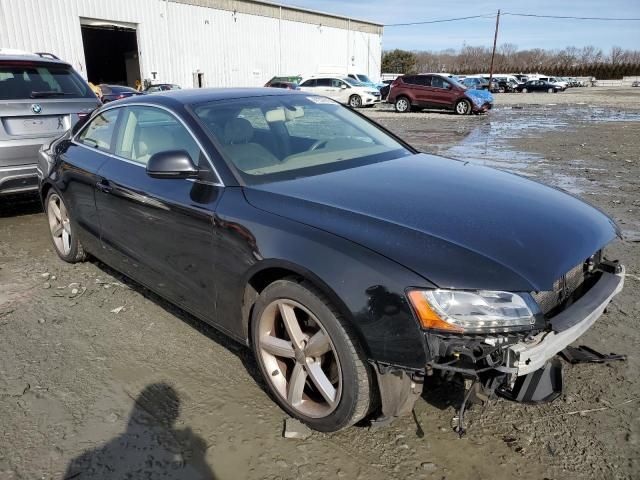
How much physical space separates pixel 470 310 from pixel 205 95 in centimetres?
238

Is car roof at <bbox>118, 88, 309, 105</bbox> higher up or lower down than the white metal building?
lower down

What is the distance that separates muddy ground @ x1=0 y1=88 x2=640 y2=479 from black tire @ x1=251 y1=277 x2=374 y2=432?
6.3 inches

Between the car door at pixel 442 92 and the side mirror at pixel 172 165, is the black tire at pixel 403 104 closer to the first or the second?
the car door at pixel 442 92

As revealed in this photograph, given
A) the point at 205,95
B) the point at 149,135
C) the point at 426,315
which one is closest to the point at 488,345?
the point at 426,315

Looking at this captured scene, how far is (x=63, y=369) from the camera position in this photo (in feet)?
10.1

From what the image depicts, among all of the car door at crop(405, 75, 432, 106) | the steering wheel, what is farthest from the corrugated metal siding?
the steering wheel

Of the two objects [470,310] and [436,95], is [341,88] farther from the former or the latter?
[470,310]

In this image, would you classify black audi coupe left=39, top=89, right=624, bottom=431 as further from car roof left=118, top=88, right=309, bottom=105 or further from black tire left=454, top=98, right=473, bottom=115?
black tire left=454, top=98, right=473, bottom=115

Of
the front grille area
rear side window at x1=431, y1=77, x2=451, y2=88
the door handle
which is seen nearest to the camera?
the front grille area

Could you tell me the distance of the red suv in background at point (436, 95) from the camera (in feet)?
71.3

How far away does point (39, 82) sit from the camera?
20.1 feet

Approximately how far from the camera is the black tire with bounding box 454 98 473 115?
2170cm

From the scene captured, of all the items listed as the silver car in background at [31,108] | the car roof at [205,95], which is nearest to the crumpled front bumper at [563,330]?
the car roof at [205,95]

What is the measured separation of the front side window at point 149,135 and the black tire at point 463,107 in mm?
19988
